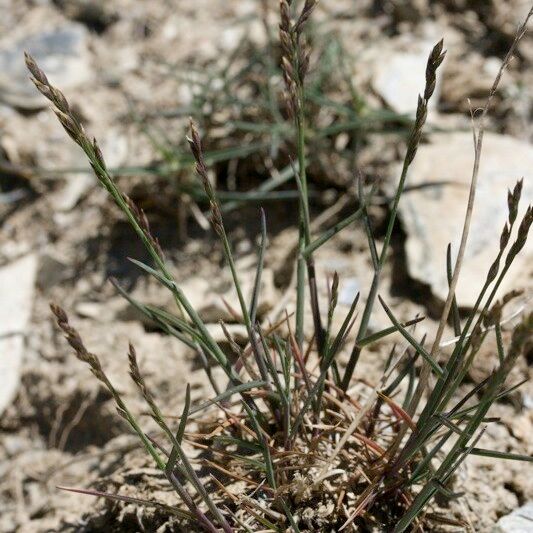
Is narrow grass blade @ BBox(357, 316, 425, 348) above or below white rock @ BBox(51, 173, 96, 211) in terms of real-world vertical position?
below

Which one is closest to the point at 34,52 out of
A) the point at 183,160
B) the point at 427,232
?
the point at 183,160

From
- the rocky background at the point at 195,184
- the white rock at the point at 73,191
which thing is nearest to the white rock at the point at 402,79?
the rocky background at the point at 195,184

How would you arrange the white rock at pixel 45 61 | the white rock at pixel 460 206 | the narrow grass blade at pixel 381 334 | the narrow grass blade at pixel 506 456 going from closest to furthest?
the narrow grass blade at pixel 506 456 → the narrow grass blade at pixel 381 334 → the white rock at pixel 460 206 → the white rock at pixel 45 61

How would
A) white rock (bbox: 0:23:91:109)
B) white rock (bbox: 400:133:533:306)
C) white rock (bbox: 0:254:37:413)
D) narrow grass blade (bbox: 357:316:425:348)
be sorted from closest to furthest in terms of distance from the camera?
1. narrow grass blade (bbox: 357:316:425:348)
2. white rock (bbox: 400:133:533:306)
3. white rock (bbox: 0:254:37:413)
4. white rock (bbox: 0:23:91:109)

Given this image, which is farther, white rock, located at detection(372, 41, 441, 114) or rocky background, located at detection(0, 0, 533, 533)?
white rock, located at detection(372, 41, 441, 114)

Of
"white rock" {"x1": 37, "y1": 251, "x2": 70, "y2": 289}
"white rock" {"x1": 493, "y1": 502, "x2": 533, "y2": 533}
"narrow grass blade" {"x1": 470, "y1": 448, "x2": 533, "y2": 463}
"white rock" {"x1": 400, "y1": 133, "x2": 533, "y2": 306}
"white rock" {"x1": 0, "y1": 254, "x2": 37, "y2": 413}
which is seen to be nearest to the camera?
"narrow grass blade" {"x1": 470, "y1": 448, "x2": 533, "y2": 463}

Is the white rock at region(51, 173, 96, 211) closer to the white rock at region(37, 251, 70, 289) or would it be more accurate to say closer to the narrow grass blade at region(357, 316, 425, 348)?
the white rock at region(37, 251, 70, 289)

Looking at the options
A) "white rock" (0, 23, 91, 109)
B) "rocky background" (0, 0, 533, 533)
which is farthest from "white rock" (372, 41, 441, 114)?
"white rock" (0, 23, 91, 109)

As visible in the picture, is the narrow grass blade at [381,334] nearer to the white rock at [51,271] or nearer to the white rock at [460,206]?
the white rock at [460,206]
